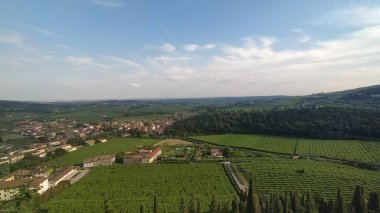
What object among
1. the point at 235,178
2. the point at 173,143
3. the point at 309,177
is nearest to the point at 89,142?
the point at 173,143

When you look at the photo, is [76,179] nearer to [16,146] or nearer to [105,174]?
[105,174]

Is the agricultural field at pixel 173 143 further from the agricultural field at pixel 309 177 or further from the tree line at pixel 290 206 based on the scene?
the tree line at pixel 290 206

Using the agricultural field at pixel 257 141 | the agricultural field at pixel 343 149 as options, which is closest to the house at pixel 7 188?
the agricultural field at pixel 257 141

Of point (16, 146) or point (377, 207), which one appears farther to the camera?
point (16, 146)

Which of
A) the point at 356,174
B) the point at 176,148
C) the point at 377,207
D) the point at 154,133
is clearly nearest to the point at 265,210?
the point at 377,207

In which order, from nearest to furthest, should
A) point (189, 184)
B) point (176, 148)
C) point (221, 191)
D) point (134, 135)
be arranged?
point (221, 191) < point (189, 184) < point (176, 148) < point (134, 135)
